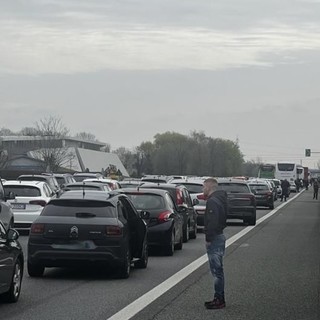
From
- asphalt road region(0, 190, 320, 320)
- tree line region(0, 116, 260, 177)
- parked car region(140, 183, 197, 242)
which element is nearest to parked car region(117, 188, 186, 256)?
asphalt road region(0, 190, 320, 320)

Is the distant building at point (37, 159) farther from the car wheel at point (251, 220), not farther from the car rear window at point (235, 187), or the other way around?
the car wheel at point (251, 220)

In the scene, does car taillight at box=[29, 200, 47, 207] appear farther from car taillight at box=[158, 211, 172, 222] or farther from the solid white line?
the solid white line

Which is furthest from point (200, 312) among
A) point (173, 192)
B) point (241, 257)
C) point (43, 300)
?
point (173, 192)

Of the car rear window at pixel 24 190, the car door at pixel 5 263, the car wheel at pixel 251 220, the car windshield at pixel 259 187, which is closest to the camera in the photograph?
the car door at pixel 5 263

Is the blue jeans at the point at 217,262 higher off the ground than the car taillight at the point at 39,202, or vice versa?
the car taillight at the point at 39,202

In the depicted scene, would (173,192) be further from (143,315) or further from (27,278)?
(143,315)

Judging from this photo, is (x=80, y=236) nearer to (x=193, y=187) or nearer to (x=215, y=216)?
(x=215, y=216)

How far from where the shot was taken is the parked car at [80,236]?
1352cm

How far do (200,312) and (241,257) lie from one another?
7.88 metres

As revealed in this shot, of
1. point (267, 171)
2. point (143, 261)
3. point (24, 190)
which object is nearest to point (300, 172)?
point (267, 171)

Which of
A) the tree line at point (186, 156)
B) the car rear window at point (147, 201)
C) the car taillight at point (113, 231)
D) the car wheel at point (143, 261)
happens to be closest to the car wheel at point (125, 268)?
the car taillight at point (113, 231)

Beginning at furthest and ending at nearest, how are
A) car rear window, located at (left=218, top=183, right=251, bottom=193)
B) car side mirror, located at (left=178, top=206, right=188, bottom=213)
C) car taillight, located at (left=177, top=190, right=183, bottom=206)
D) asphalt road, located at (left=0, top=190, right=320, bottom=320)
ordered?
car rear window, located at (left=218, top=183, right=251, bottom=193), car taillight, located at (left=177, top=190, right=183, bottom=206), car side mirror, located at (left=178, top=206, right=188, bottom=213), asphalt road, located at (left=0, top=190, right=320, bottom=320)

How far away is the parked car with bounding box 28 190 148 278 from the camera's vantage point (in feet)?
44.3

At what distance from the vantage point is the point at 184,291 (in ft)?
41.8
